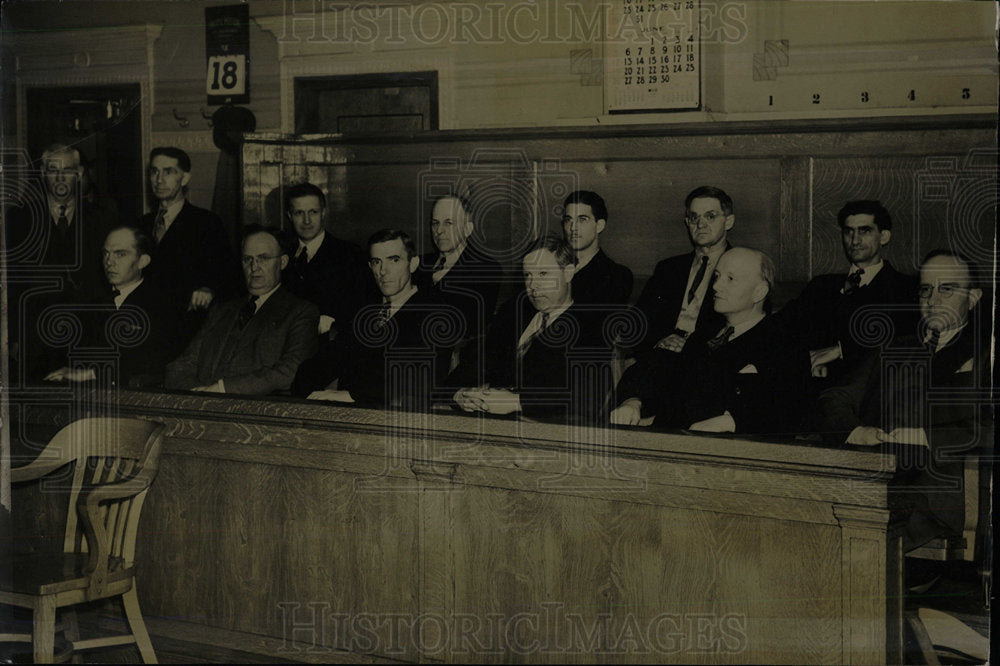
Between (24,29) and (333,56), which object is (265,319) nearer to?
(333,56)

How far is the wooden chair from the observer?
3.59 m

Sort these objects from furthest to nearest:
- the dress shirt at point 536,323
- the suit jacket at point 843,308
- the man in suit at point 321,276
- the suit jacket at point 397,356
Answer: the man in suit at point 321,276, the suit jacket at point 397,356, the dress shirt at point 536,323, the suit jacket at point 843,308

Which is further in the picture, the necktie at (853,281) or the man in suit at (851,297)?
the necktie at (853,281)

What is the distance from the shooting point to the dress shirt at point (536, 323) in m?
4.09

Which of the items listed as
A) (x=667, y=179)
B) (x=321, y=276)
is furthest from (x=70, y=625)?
(x=667, y=179)

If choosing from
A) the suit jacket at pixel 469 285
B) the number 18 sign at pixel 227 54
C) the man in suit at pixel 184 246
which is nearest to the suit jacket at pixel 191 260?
the man in suit at pixel 184 246

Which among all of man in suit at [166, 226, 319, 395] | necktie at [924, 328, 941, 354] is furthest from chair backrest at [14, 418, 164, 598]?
necktie at [924, 328, 941, 354]

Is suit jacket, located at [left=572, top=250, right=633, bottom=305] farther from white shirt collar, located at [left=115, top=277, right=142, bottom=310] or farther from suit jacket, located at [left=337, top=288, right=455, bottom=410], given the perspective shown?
white shirt collar, located at [left=115, top=277, right=142, bottom=310]

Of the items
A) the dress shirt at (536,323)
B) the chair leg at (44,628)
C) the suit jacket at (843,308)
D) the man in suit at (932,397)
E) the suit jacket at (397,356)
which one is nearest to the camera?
the chair leg at (44,628)

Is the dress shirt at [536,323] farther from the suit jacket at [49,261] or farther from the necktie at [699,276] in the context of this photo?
the suit jacket at [49,261]

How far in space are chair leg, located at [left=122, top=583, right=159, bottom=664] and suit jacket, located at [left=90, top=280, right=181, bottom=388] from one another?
3.19ft

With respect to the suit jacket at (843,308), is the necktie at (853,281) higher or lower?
higher

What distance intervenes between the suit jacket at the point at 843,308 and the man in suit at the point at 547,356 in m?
0.63

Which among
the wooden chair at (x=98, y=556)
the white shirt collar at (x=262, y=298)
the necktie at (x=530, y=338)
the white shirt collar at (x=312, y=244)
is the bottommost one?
the wooden chair at (x=98, y=556)
